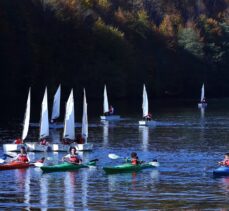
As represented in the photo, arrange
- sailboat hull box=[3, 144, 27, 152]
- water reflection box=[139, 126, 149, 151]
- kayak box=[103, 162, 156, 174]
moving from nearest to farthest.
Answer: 1. kayak box=[103, 162, 156, 174]
2. sailboat hull box=[3, 144, 27, 152]
3. water reflection box=[139, 126, 149, 151]

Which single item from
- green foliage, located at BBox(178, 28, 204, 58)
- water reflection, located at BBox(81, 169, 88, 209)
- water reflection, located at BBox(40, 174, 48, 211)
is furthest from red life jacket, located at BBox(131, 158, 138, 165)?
green foliage, located at BBox(178, 28, 204, 58)

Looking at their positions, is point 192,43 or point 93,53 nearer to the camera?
point 93,53

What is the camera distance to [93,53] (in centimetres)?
16475

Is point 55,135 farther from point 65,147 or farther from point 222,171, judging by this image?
point 222,171

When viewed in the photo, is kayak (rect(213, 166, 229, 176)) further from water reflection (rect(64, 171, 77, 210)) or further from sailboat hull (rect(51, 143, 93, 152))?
sailboat hull (rect(51, 143, 93, 152))

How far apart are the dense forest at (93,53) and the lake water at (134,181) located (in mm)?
57034

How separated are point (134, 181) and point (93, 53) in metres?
113

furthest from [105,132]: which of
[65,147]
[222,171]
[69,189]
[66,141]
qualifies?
[69,189]

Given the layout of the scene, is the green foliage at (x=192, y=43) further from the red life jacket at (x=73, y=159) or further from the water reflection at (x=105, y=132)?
the red life jacket at (x=73, y=159)

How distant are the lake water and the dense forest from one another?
187 feet

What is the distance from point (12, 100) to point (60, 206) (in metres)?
93.9

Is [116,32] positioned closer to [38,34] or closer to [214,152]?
[38,34]

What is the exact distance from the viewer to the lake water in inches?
1778

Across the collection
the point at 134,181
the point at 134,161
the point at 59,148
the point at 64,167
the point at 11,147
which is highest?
the point at 11,147
